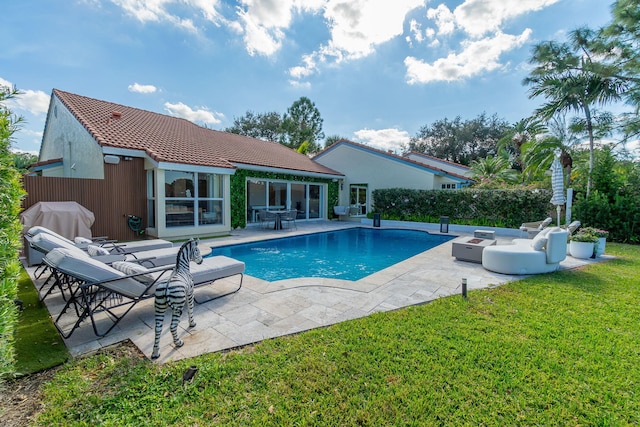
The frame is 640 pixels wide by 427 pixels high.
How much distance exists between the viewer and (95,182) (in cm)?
1020

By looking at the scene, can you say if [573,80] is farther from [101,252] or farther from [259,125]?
[259,125]

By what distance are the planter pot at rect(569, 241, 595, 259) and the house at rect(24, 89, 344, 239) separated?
12617 millimetres

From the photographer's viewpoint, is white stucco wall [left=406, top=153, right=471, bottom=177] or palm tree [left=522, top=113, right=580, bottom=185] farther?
white stucco wall [left=406, top=153, right=471, bottom=177]

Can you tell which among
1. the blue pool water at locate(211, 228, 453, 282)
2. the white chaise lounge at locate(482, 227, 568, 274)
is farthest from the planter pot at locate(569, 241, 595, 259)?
the blue pool water at locate(211, 228, 453, 282)

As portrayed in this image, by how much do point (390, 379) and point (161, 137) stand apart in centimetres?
1405

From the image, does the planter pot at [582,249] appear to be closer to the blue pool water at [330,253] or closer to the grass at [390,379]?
the blue pool water at [330,253]

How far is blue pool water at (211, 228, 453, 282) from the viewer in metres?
8.18

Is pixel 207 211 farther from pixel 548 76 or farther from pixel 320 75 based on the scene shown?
pixel 548 76

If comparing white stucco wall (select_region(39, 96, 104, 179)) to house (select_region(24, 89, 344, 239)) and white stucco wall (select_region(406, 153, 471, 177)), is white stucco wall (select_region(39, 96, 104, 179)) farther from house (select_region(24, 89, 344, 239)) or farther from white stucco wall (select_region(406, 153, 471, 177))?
white stucco wall (select_region(406, 153, 471, 177))

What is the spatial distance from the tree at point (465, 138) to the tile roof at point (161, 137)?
29.5 meters

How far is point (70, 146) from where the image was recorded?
12977 mm

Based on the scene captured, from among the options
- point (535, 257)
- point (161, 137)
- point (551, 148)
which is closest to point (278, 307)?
point (535, 257)

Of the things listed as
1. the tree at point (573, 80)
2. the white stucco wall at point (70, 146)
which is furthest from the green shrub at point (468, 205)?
the white stucco wall at point (70, 146)

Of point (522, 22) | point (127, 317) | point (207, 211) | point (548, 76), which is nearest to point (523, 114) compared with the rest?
point (548, 76)
